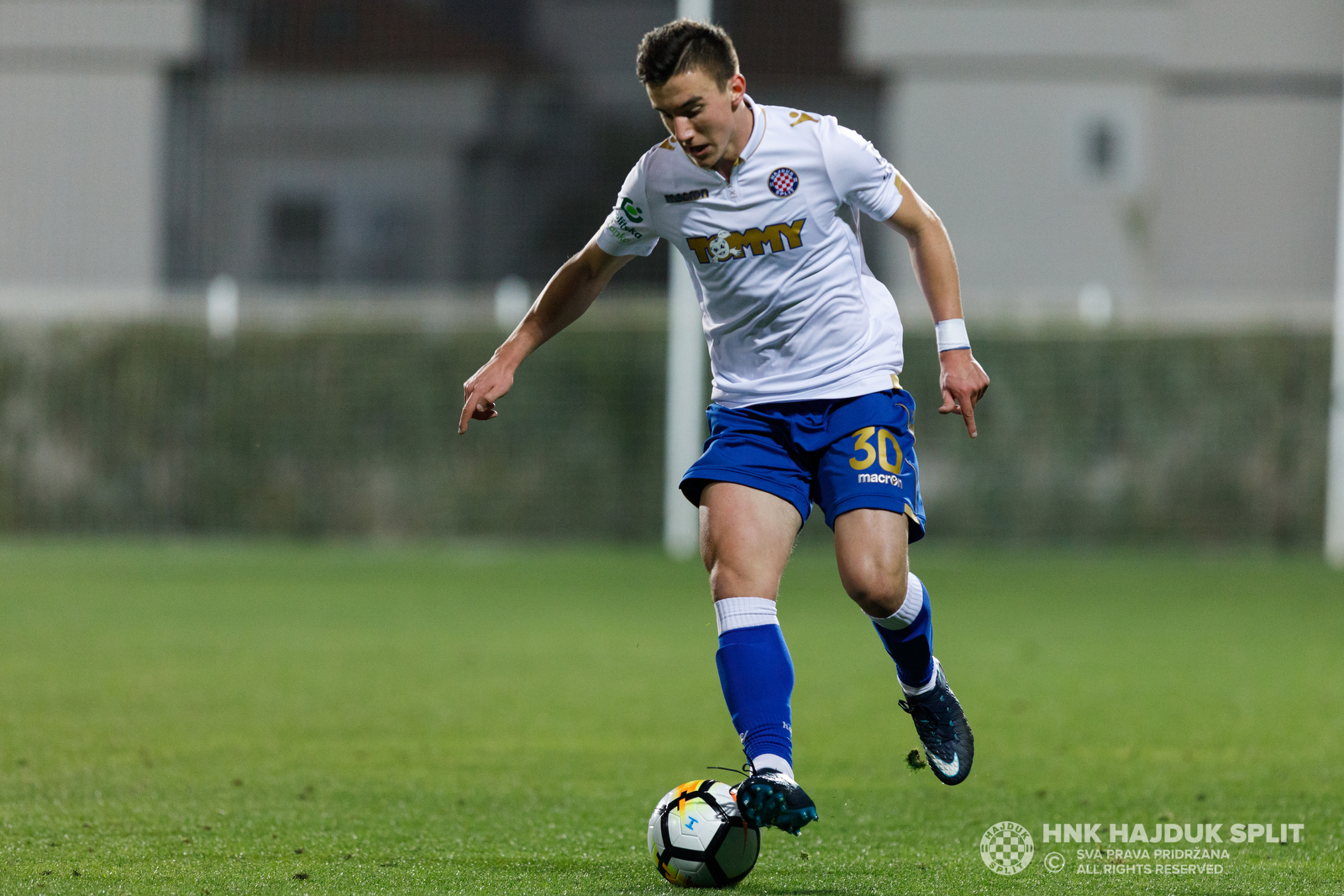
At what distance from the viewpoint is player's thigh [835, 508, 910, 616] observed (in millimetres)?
4156

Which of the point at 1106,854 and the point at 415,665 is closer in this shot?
the point at 1106,854

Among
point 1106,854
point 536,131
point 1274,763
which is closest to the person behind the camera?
point 1106,854

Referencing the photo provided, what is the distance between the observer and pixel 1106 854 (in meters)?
4.12

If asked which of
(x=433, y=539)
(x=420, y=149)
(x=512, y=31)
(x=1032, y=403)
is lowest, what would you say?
(x=433, y=539)

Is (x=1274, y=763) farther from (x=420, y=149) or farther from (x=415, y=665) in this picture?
(x=420, y=149)

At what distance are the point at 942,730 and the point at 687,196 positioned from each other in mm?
1630

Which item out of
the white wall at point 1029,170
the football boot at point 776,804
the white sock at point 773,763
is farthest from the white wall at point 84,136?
the football boot at point 776,804

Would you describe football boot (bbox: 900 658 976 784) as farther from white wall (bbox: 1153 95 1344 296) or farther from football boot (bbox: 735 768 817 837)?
white wall (bbox: 1153 95 1344 296)

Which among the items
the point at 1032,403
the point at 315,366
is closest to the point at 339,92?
the point at 315,366

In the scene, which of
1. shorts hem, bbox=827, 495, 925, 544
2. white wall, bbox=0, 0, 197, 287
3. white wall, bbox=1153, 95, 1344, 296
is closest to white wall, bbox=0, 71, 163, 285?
white wall, bbox=0, 0, 197, 287

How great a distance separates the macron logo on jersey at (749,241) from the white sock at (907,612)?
942 mm

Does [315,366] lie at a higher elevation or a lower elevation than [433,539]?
higher

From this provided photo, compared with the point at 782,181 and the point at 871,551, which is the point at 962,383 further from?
the point at 782,181

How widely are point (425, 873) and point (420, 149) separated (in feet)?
64.9
